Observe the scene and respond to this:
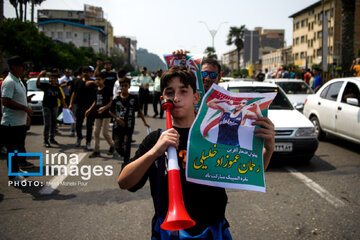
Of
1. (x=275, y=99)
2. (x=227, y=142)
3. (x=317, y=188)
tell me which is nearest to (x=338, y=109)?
(x=275, y=99)

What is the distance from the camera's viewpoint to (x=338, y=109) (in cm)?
807

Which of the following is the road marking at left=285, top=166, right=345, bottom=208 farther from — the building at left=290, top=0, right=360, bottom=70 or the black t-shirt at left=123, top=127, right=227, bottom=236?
the building at left=290, top=0, right=360, bottom=70

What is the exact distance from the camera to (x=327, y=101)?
8.73m

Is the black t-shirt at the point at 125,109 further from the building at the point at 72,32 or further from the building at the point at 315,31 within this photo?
the building at the point at 72,32

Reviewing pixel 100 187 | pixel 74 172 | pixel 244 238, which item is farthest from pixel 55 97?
pixel 244 238

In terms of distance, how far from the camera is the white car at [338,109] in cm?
740

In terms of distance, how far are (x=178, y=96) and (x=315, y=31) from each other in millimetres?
67961

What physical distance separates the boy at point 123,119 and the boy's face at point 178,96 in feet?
13.9

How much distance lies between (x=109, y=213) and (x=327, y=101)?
6667 millimetres

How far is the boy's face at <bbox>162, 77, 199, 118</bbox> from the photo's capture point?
6.02 feet

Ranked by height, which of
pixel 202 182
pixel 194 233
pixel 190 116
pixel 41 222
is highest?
pixel 190 116

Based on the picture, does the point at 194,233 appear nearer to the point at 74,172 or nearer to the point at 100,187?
the point at 100,187

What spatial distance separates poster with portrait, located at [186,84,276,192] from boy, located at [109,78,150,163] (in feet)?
14.4

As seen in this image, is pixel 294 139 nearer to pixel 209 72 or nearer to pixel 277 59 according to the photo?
pixel 209 72
